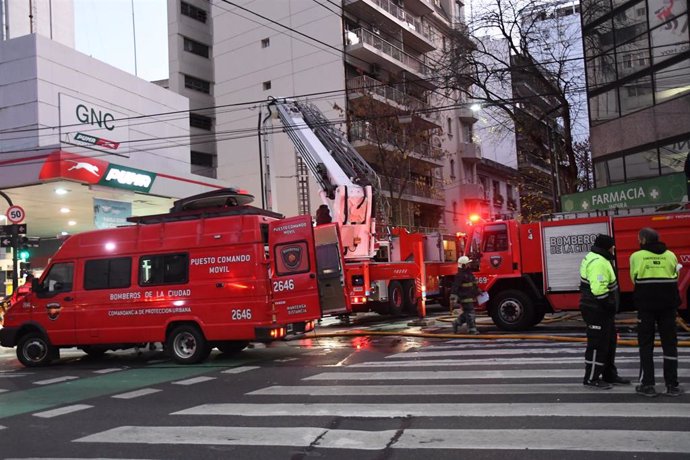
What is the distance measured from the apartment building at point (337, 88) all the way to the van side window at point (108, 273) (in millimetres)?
18347

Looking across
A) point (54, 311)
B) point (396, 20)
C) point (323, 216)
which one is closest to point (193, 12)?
point (396, 20)

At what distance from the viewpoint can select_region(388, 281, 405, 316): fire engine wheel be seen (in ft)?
57.4

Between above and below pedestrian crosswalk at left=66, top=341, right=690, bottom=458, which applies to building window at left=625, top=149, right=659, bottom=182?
above

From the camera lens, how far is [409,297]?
1825cm

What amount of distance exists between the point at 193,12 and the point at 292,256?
3993 cm

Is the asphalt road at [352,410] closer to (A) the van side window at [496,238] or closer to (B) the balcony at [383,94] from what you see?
(A) the van side window at [496,238]

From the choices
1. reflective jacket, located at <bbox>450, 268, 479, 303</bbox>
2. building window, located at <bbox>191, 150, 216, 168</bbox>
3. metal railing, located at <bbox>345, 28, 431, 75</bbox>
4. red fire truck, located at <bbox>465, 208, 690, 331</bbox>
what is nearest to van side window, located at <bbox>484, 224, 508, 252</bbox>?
red fire truck, located at <bbox>465, 208, 690, 331</bbox>

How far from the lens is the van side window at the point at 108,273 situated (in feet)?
37.4

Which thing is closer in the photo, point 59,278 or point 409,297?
point 59,278

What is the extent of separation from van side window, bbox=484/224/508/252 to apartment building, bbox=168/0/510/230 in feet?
51.5

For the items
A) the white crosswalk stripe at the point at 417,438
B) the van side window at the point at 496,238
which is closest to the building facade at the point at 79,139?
the van side window at the point at 496,238

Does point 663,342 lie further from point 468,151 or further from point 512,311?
point 468,151

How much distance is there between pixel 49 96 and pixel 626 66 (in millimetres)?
19548

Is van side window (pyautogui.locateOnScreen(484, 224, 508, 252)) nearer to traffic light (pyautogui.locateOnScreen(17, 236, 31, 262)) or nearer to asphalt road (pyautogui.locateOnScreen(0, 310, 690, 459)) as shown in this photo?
asphalt road (pyautogui.locateOnScreen(0, 310, 690, 459))
